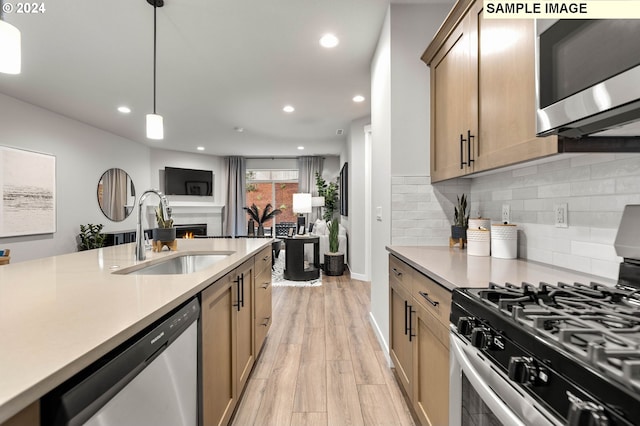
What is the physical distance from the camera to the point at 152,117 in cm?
240

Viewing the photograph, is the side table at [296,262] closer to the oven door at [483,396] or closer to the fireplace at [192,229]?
the fireplace at [192,229]

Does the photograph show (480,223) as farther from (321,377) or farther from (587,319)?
(321,377)

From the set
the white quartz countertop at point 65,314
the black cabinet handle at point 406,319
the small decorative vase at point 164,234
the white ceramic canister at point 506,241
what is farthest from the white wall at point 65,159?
the white ceramic canister at point 506,241

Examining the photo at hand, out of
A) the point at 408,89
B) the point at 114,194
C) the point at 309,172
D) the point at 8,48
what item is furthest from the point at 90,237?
the point at 408,89

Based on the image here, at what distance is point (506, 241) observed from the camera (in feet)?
5.33

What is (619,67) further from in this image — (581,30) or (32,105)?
(32,105)

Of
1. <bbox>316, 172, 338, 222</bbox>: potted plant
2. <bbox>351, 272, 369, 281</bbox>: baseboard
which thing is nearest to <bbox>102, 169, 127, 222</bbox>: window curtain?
<bbox>316, 172, 338, 222</bbox>: potted plant

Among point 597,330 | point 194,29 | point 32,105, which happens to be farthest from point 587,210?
point 32,105

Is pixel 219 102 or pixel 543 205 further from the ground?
pixel 219 102

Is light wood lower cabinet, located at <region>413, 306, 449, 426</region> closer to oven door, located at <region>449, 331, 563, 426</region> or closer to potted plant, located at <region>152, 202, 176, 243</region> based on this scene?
oven door, located at <region>449, 331, 563, 426</region>

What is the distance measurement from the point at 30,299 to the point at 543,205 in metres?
2.08

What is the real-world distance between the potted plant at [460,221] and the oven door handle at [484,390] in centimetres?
120

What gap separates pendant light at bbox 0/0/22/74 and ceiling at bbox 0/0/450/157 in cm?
123

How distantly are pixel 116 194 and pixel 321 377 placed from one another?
5826 mm
